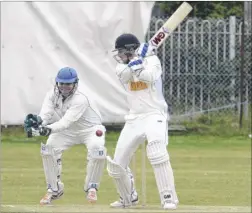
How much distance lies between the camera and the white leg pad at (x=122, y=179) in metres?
9.94

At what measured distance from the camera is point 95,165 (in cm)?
1040

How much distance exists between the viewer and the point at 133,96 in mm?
9977

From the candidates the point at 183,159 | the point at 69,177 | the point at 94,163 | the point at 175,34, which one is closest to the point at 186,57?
the point at 175,34

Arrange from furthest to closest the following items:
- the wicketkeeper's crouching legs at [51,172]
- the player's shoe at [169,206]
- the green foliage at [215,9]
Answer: the green foliage at [215,9] → the wicketkeeper's crouching legs at [51,172] → the player's shoe at [169,206]

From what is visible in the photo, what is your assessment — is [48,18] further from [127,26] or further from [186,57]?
[186,57]

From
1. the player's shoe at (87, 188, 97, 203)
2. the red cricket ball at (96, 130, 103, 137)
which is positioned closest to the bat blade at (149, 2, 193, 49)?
the red cricket ball at (96, 130, 103, 137)

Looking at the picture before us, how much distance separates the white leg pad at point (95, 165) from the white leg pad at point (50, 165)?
1.05 ft

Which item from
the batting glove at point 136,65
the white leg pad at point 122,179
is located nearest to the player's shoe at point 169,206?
the white leg pad at point 122,179

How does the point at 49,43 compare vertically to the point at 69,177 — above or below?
above

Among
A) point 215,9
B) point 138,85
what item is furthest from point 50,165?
point 215,9

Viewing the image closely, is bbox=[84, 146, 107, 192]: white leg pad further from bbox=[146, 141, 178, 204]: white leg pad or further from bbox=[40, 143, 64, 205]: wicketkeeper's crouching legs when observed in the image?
bbox=[146, 141, 178, 204]: white leg pad

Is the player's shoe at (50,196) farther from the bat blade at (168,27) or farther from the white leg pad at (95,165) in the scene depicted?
the bat blade at (168,27)

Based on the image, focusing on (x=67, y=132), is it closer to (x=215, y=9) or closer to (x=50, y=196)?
(x=50, y=196)

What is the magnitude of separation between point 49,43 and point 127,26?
1292 millimetres
